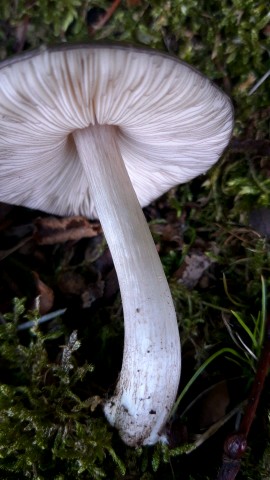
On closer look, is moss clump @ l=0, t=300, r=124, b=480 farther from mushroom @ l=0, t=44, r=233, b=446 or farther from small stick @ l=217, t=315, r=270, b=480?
small stick @ l=217, t=315, r=270, b=480

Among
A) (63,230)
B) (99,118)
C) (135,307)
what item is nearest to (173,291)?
(135,307)

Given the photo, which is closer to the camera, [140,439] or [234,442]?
[234,442]

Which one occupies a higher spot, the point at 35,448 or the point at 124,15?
the point at 124,15

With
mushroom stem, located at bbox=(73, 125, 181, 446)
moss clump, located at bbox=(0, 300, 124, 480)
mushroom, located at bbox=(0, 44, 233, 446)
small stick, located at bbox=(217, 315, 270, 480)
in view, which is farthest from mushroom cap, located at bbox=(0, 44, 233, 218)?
small stick, located at bbox=(217, 315, 270, 480)

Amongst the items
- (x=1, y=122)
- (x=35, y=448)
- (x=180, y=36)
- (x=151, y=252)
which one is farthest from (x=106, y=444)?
(x=180, y=36)

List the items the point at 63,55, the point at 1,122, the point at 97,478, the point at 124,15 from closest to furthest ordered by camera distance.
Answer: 1. the point at 63,55
2. the point at 1,122
3. the point at 97,478
4. the point at 124,15

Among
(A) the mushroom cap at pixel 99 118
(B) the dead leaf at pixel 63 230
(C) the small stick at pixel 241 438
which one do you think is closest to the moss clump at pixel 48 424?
(C) the small stick at pixel 241 438

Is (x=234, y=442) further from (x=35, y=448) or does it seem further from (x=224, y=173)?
(x=224, y=173)

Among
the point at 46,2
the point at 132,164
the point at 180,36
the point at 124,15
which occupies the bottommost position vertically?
the point at 132,164

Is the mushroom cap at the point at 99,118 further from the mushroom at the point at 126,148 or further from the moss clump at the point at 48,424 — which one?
the moss clump at the point at 48,424
